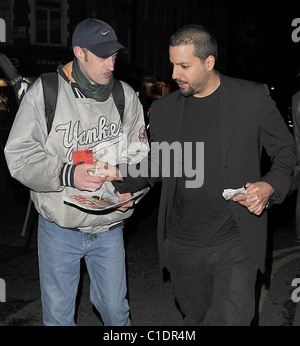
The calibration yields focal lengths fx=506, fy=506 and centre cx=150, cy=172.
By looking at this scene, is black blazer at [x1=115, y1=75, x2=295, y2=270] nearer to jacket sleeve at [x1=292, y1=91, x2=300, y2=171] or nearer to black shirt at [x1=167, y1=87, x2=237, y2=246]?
black shirt at [x1=167, y1=87, x2=237, y2=246]

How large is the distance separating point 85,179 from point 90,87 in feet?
1.97

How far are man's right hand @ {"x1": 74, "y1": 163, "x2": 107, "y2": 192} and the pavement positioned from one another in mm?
1010

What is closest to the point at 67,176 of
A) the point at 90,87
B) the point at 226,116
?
the point at 90,87

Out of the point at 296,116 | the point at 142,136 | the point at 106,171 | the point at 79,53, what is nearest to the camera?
the point at 106,171

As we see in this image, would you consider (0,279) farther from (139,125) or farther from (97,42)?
(97,42)

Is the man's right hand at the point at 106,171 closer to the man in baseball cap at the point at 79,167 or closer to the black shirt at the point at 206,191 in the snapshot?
the man in baseball cap at the point at 79,167

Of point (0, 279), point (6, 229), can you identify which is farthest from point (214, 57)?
point (6, 229)

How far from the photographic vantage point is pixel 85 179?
9.92 ft

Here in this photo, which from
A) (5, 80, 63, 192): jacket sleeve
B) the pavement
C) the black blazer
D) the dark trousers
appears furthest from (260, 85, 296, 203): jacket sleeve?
(5, 80, 63, 192): jacket sleeve

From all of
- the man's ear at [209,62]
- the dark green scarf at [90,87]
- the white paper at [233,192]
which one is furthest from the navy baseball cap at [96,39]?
the white paper at [233,192]

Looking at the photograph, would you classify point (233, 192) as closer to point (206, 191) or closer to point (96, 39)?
point (206, 191)

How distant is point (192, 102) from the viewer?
10.9 feet

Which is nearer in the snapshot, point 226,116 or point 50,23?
point 226,116

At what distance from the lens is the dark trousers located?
314 cm
